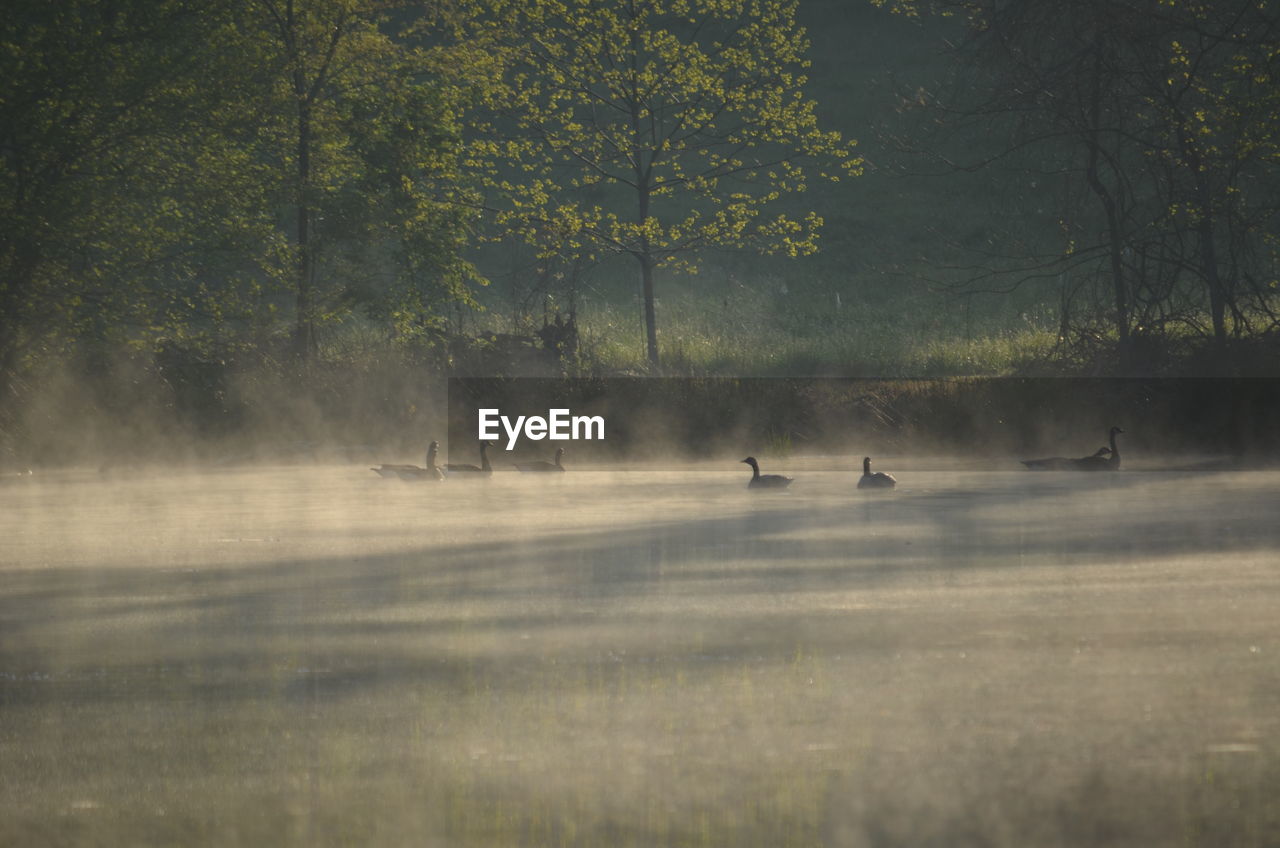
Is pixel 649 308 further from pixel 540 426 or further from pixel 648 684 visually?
pixel 648 684

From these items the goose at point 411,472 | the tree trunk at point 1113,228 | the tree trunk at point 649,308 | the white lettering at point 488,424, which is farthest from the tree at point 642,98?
the goose at point 411,472

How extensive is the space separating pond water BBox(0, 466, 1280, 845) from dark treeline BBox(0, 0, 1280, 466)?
30.3 feet

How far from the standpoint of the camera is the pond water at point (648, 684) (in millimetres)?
4848

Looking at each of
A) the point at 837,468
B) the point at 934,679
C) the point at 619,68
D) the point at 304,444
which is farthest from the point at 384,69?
the point at 934,679

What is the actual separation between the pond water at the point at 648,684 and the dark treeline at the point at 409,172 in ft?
30.3

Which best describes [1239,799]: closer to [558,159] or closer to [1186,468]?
[1186,468]

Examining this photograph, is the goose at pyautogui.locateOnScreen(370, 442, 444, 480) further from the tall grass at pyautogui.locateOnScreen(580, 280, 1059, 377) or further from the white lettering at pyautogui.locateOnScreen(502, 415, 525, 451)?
the tall grass at pyautogui.locateOnScreen(580, 280, 1059, 377)

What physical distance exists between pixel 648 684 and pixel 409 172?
1971 centimetres

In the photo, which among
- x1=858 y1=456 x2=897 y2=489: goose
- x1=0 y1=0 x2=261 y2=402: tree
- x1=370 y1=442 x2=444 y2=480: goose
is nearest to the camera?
x1=858 y1=456 x2=897 y2=489: goose

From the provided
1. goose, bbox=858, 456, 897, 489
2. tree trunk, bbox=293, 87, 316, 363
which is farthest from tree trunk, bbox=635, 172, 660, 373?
goose, bbox=858, 456, 897, 489

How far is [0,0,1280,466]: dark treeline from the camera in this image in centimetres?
2025

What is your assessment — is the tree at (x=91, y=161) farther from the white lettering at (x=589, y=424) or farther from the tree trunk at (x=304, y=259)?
the white lettering at (x=589, y=424)

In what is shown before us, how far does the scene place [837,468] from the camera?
19.4 m

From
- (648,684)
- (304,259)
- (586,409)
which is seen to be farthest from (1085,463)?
(304,259)
